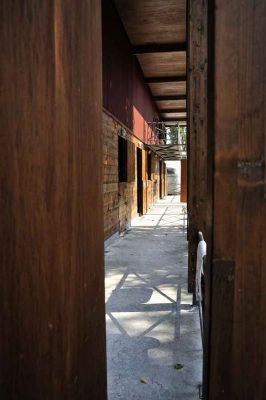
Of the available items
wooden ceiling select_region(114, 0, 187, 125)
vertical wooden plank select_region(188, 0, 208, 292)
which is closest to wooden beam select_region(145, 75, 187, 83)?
→ wooden ceiling select_region(114, 0, 187, 125)

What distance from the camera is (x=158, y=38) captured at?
1281 centimetres

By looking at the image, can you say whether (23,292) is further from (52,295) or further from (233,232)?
(233,232)

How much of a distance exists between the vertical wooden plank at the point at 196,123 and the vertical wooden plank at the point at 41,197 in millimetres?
4036

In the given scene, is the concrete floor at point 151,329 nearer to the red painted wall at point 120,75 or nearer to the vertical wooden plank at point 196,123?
the vertical wooden plank at point 196,123

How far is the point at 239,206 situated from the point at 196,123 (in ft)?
14.2

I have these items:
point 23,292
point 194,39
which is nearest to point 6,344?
point 23,292

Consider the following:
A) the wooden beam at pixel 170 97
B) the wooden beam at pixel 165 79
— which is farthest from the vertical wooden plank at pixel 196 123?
the wooden beam at pixel 170 97

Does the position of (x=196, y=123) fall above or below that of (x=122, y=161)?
above

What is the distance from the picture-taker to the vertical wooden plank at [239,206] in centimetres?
88

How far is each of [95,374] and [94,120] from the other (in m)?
0.77

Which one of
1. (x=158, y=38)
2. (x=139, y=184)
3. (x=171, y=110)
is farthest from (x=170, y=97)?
(x=158, y=38)

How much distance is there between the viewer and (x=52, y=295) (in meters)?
0.91

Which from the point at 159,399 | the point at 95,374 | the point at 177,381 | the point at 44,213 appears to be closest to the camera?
the point at 44,213

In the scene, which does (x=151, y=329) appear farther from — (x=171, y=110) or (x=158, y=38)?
(x=171, y=110)
